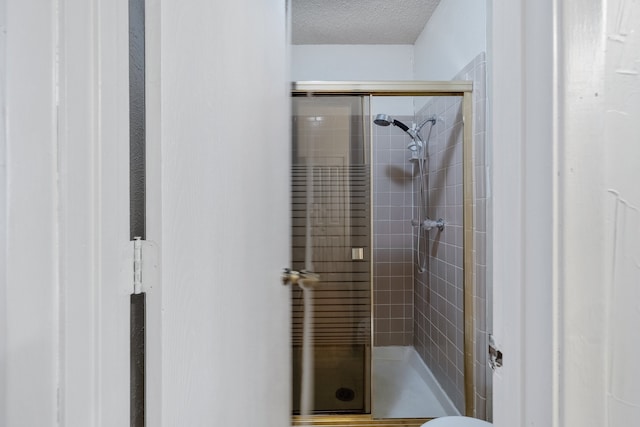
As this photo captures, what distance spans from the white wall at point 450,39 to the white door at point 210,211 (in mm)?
1245

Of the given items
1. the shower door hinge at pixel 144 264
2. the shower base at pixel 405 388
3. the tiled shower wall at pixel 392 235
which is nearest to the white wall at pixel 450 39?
the tiled shower wall at pixel 392 235

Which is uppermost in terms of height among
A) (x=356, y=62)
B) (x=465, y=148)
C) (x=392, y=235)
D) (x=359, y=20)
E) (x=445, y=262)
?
(x=359, y=20)

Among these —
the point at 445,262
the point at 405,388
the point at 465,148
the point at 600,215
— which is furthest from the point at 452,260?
the point at 600,215

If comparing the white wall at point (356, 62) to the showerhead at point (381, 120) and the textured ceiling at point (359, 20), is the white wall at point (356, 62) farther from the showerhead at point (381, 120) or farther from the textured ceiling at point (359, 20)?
the showerhead at point (381, 120)

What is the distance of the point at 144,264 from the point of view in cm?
51

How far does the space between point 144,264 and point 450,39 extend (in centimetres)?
215

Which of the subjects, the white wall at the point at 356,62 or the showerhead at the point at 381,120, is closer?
the showerhead at the point at 381,120

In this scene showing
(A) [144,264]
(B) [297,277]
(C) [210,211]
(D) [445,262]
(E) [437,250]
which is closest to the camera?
(A) [144,264]

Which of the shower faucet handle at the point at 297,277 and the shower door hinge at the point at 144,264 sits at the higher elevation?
the shower door hinge at the point at 144,264

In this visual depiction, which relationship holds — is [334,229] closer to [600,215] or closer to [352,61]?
[352,61]

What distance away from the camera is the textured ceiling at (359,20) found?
2170mm

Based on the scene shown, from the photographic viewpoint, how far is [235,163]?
28.6 inches

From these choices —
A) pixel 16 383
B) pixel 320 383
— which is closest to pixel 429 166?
pixel 320 383

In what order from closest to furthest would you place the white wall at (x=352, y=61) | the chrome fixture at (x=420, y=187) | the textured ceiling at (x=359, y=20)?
the textured ceiling at (x=359, y=20), the chrome fixture at (x=420, y=187), the white wall at (x=352, y=61)
